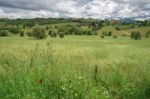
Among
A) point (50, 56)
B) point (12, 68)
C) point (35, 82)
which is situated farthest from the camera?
point (50, 56)

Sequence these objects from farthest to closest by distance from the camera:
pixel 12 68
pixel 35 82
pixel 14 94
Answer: pixel 12 68 → pixel 35 82 → pixel 14 94

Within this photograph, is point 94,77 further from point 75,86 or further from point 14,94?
point 14,94

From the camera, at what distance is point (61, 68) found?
7379 mm

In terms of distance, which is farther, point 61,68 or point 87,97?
point 61,68

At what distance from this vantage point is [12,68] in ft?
24.1

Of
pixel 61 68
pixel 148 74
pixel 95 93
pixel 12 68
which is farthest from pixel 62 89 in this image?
pixel 148 74

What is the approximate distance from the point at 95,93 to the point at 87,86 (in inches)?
14.4

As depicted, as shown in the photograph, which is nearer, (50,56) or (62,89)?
(62,89)

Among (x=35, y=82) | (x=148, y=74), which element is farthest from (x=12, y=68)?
(x=148, y=74)

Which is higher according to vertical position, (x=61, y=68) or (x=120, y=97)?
(x=61, y=68)

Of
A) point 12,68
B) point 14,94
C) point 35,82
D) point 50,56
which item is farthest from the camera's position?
point 50,56

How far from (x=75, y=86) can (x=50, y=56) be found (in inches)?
81.1

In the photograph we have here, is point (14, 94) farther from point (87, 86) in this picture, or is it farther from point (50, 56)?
point (50, 56)

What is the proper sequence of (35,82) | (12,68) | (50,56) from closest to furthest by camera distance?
(35,82) → (12,68) → (50,56)
